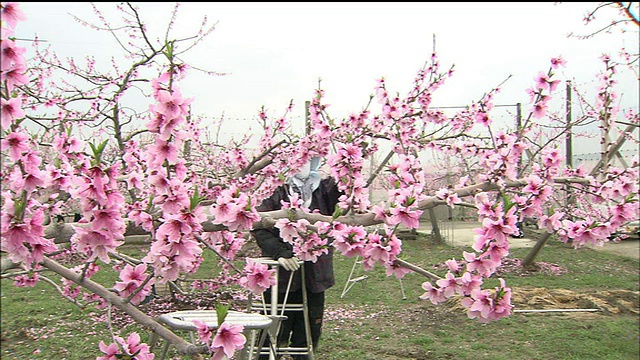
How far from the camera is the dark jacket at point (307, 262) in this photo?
370 centimetres

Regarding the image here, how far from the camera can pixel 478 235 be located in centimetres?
195

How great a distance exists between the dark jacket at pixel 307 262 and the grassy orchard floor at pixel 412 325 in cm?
100

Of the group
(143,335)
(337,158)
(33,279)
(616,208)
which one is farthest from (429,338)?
(33,279)

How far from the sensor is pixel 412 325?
18.1 ft

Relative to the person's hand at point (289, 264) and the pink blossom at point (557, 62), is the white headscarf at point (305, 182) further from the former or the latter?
the pink blossom at point (557, 62)

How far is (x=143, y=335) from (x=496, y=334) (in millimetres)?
3057

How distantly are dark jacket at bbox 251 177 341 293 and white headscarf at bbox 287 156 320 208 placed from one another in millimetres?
45

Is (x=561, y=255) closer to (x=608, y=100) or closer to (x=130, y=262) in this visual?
(x=608, y=100)

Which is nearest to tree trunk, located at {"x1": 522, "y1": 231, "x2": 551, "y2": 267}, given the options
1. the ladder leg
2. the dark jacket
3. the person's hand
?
the dark jacket

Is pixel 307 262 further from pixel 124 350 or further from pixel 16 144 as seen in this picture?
pixel 16 144

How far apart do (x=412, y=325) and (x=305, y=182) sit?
2426mm

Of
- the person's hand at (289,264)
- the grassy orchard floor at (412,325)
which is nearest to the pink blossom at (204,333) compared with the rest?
the person's hand at (289,264)

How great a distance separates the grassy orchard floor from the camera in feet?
15.0

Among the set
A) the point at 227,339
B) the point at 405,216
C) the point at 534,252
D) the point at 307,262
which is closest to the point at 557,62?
the point at 405,216
